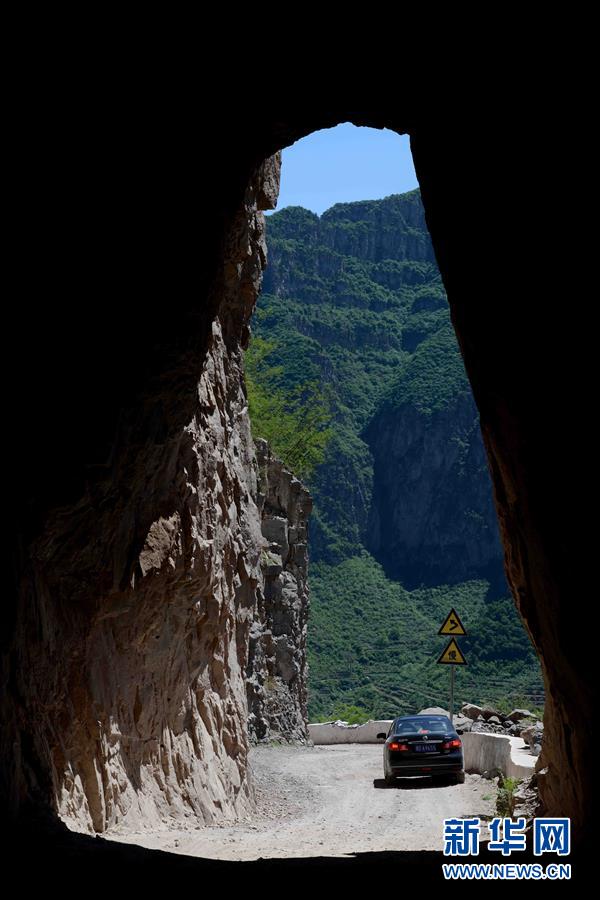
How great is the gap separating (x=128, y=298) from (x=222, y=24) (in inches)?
116

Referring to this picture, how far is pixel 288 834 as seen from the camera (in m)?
14.1

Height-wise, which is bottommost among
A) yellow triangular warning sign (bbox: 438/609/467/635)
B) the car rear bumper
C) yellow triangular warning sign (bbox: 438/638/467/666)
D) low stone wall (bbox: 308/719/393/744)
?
low stone wall (bbox: 308/719/393/744)

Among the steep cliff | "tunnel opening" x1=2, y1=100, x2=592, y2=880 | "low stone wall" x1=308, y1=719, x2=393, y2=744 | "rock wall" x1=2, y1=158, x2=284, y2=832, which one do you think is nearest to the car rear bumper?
"rock wall" x1=2, y1=158, x2=284, y2=832

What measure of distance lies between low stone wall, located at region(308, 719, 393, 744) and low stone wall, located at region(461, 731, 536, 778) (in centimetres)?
1301

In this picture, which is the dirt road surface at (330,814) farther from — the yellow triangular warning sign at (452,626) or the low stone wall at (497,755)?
the yellow triangular warning sign at (452,626)

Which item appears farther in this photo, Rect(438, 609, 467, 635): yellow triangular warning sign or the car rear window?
Rect(438, 609, 467, 635): yellow triangular warning sign

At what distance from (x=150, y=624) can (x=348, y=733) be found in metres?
24.1

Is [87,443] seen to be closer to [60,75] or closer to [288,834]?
→ [60,75]

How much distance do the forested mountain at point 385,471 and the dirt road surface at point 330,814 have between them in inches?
1797

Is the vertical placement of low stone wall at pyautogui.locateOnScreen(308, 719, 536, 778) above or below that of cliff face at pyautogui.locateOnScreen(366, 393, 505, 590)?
below

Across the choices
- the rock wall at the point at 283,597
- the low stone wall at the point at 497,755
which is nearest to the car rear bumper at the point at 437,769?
the low stone wall at the point at 497,755

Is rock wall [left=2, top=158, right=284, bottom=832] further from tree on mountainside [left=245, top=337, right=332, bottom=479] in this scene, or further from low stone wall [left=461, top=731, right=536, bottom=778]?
tree on mountainside [left=245, top=337, right=332, bottom=479]

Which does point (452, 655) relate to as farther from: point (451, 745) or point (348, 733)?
point (348, 733)

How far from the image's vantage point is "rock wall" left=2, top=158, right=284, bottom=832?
37.3 feet
